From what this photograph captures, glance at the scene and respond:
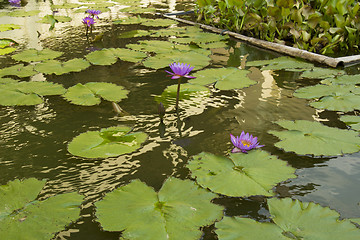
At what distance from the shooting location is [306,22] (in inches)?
136

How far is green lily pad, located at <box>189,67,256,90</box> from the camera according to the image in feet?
8.27

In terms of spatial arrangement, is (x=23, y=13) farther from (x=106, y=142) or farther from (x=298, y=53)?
(x=106, y=142)

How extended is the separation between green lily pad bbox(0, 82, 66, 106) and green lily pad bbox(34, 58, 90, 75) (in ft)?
0.98

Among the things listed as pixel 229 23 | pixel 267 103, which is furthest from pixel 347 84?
pixel 229 23

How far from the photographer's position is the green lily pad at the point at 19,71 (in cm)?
276

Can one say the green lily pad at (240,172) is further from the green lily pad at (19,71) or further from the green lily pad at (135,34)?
the green lily pad at (135,34)

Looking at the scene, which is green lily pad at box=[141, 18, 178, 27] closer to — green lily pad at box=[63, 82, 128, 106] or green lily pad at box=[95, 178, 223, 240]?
green lily pad at box=[63, 82, 128, 106]

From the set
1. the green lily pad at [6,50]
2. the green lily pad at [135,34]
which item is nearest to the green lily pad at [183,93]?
the green lily pad at [135,34]

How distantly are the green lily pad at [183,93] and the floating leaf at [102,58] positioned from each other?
2.67 feet

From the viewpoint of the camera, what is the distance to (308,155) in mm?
1675

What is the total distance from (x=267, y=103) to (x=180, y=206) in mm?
1293

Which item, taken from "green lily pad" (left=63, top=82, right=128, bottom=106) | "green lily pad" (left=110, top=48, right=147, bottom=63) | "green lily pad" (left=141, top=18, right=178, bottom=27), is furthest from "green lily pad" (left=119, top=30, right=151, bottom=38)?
"green lily pad" (left=63, top=82, right=128, bottom=106)

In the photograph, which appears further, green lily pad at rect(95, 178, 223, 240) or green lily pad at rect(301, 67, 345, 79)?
green lily pad at rect(301, 67, 345, 79)

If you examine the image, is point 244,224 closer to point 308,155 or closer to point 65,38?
point 308,155
